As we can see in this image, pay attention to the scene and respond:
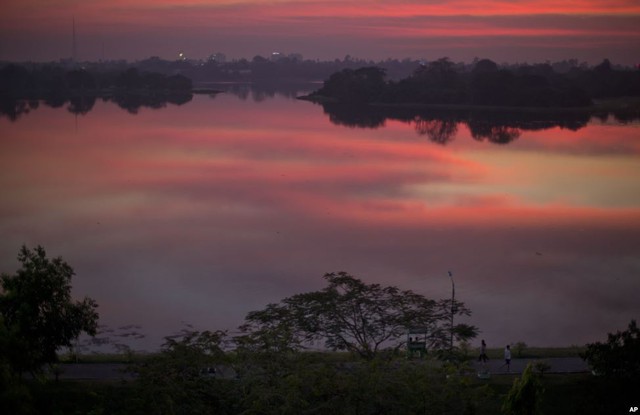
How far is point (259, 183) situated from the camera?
29.8 m

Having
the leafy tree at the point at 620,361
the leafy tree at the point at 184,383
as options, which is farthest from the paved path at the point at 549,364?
the leafy tree at the point at 184,383

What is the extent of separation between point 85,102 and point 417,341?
214ft

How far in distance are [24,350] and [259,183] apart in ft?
72.4

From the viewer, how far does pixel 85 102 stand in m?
71.1

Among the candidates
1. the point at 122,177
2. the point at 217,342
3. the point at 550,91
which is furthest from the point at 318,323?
the point at 550,91

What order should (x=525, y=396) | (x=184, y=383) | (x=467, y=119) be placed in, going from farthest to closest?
1. (x=467, y=119)
2. (x=184, y=383)
3. (x=525, y=396)

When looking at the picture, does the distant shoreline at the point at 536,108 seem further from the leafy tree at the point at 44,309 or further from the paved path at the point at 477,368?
the leafy tree at the point at 44,309

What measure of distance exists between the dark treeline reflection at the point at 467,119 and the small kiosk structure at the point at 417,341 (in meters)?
33.5

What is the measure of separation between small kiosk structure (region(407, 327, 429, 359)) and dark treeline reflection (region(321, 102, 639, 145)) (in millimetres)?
33545

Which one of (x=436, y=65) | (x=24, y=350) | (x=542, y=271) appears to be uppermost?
(x=436, y=65)

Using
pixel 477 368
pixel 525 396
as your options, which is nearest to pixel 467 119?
pixel 477 368

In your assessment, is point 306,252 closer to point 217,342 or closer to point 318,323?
point 318,323

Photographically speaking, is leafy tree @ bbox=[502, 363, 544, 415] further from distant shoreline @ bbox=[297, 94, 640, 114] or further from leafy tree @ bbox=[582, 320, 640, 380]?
Answer: distant shoreline @ bbox=[297, 94, 640, 114]

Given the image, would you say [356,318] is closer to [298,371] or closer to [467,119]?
[298,371]
